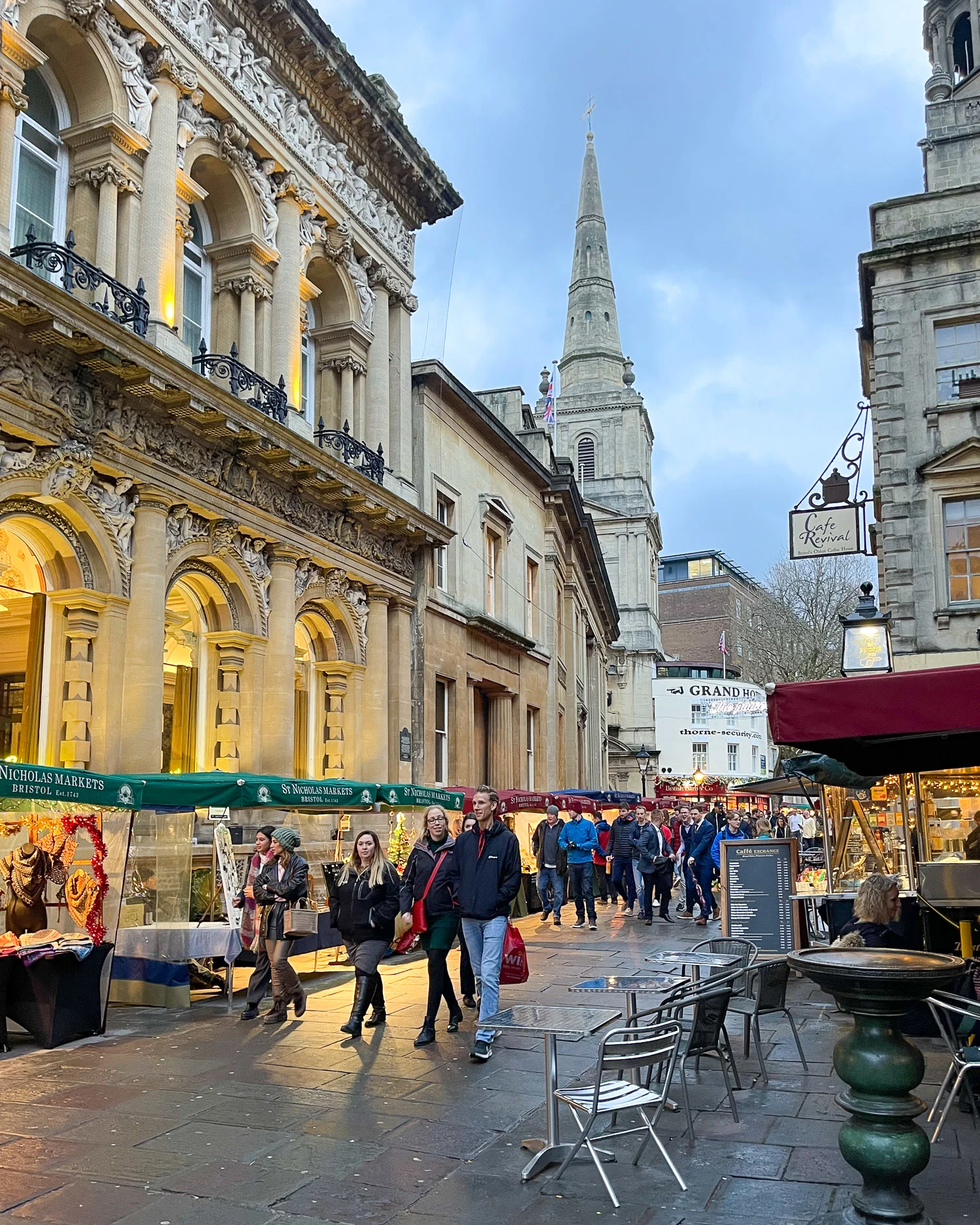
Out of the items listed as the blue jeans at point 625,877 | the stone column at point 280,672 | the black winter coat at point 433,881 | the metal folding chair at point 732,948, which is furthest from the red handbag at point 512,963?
the blue jeans at point 625,877

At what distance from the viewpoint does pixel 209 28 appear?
18.7 meters

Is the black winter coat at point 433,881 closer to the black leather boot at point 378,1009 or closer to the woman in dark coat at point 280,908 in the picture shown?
the black leather boot at point 378,1009

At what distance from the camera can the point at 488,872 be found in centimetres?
925

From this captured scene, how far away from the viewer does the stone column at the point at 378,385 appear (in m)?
24.2

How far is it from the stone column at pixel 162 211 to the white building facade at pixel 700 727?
63.2 meters

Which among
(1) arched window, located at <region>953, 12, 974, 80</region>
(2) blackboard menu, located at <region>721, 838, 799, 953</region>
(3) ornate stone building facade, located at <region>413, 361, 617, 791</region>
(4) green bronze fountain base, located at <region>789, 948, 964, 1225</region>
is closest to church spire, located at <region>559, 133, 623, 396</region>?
(3) ornate stone building facade, located at <region>413, 361, 617, 791</region>

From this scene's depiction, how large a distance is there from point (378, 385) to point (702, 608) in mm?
82213

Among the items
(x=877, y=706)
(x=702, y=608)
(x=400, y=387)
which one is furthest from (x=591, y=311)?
(x=877, y=706)

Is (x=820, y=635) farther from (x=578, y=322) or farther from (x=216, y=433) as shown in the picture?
(x=578, y=322)

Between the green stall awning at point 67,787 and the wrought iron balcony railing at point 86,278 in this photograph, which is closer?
the green stall awning at point 67,787

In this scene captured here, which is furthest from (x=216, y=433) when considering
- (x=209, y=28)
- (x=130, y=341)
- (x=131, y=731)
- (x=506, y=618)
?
(x=506, y=618)

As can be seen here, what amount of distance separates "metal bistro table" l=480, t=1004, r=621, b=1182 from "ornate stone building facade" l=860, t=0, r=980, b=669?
17.2m

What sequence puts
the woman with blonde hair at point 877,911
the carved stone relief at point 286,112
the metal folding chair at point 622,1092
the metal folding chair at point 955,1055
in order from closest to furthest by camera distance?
1. the metal folding chair at point 622,1092
2. the metal folding chair at point 955,1055
3. the woman with blonde hair at point 877,911
4. the carved stone relief at point 286,112

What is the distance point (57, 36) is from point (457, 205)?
1234cm
